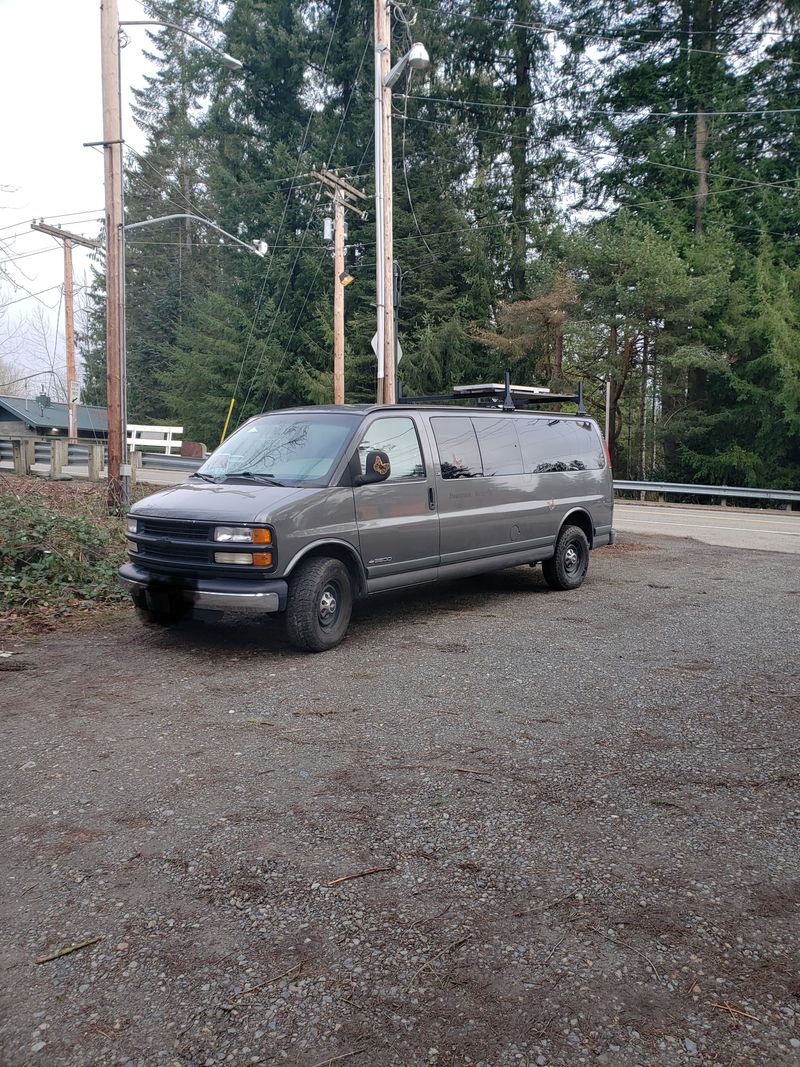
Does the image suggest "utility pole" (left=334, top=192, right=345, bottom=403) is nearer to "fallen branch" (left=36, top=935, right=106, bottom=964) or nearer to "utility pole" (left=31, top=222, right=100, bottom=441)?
"utility pole" (left=31, top=222, right=100, bottom=441)

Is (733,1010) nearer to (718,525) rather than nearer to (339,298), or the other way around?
(718,525)

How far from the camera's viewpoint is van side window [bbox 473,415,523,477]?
8445mm

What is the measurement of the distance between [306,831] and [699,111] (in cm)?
3188

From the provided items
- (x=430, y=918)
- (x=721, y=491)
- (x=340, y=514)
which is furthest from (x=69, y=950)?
(x=721, y=491)

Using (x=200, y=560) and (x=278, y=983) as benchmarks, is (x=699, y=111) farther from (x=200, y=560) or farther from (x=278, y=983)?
(x=278, y=983)

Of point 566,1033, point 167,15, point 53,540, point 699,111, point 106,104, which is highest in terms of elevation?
point 167,15

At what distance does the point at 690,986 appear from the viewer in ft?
8.52

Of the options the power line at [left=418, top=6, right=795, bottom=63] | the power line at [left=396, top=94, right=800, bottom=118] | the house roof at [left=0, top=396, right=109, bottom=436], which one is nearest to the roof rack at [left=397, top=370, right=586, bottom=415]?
the power line at [left=396, top=94, right=800, bottom=118]

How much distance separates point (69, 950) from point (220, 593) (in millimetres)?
3634

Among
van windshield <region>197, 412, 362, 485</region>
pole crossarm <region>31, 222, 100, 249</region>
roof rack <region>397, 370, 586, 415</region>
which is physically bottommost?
van windshield <region>197, 412, 362, 485</region>

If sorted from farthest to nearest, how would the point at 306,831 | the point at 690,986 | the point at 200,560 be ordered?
the point at 200,560
the point at 306,831
the point at 690,986

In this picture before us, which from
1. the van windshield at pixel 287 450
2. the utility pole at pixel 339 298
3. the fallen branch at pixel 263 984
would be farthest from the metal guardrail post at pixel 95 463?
the fallen branch at pixel 263 984

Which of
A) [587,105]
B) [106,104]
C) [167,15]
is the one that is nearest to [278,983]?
[106,104]

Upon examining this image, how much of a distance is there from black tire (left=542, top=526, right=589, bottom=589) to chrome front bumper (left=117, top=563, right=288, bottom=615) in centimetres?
401
